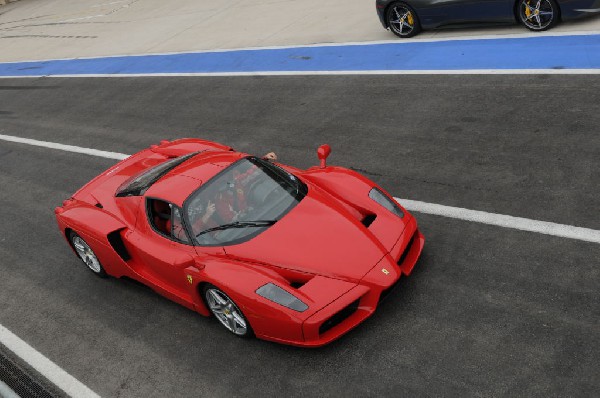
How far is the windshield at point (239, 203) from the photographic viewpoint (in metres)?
5.96

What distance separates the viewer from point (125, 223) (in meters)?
6.80

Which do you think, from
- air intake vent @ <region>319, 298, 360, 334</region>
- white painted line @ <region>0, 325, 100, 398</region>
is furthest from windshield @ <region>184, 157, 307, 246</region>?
white painted line @ <region>0, 325, 100, 398</region>

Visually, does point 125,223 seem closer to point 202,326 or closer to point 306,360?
point 202,326

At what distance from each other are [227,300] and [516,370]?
7.91 ft

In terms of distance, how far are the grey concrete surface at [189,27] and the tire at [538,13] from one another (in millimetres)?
200

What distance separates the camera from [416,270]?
6113 mm

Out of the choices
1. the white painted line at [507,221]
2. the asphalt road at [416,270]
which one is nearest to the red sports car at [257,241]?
the asphalt road at [416,270]

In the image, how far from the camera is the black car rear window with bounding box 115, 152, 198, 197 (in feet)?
22.7

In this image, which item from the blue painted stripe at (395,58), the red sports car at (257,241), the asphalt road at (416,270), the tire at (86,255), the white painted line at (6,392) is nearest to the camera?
the white painted line at (6,392)

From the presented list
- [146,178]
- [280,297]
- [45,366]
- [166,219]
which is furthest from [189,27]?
[280,297]

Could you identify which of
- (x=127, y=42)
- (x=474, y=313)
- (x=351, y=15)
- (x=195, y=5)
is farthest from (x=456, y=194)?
(x=195, y=5)

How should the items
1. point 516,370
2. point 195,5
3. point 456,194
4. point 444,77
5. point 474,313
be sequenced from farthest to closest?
point 195,5 < point 444,77 < point 456,194 < point 474,313 < point 516,370

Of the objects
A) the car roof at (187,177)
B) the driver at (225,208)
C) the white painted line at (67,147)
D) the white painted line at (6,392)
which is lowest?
the white painted line at (67,147)

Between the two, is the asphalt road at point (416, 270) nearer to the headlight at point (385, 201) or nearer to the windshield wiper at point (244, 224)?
the headlight at point (385, 201)
